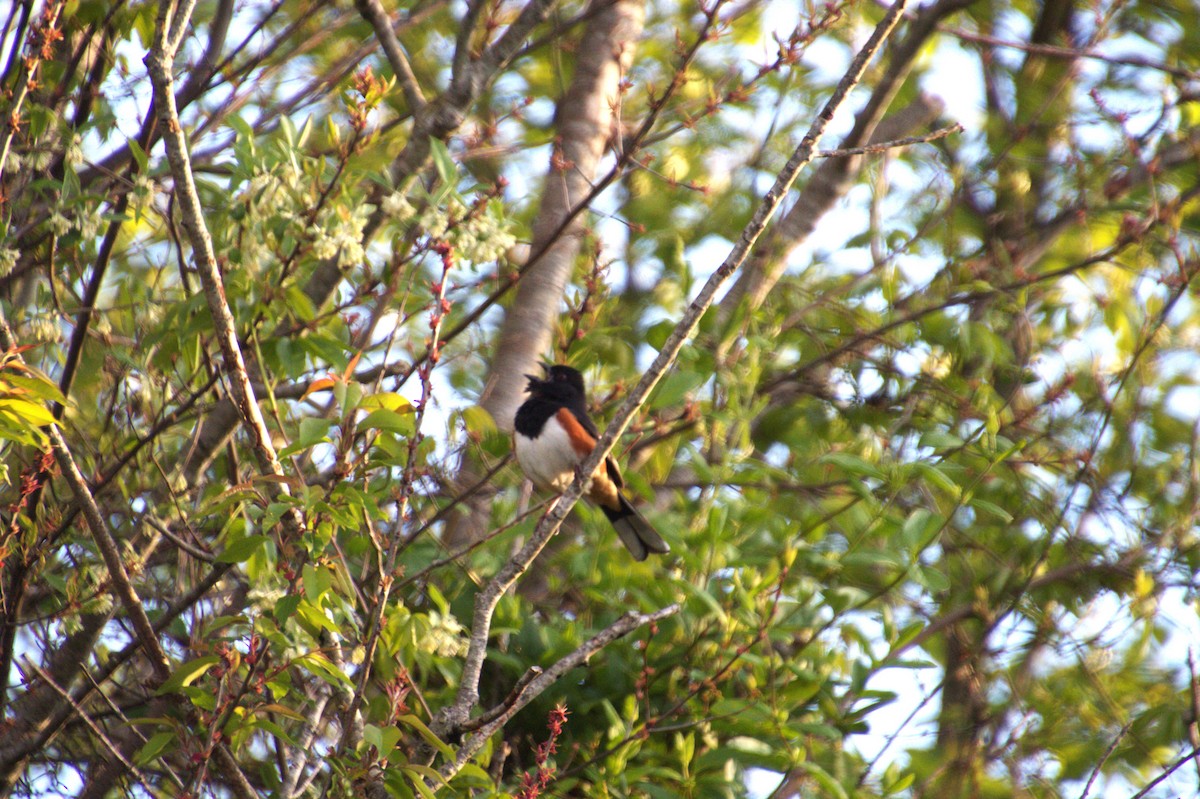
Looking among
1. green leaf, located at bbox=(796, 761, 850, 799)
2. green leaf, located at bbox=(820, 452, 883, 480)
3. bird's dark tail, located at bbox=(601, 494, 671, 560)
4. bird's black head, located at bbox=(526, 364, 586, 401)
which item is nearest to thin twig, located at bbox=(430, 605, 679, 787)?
green leaf, located at bbox=(796, 761, 850, 799)

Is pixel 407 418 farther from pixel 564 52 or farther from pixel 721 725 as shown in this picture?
pixel 564 52

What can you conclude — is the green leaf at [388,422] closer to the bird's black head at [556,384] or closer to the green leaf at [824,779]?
the green leaf at [824,779]

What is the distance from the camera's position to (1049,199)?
5824 millimetres

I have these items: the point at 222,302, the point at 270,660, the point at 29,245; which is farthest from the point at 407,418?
the point at 29,245

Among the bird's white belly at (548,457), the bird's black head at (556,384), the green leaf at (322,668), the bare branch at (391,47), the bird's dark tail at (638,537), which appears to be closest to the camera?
the green leaf at (322,668)

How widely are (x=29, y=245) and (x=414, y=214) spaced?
128cm

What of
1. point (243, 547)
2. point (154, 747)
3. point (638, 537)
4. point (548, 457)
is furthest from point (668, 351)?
point (548, 457)

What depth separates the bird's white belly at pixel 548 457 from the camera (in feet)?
13.2

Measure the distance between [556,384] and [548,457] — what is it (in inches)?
10.6

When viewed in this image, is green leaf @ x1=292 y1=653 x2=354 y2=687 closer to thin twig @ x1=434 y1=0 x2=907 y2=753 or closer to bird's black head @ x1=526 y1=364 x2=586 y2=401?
thin twig @ x1=434 y1=0 x2=907 y2=753

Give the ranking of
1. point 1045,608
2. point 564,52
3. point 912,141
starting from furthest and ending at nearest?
point 564,52
point 1045,608
point 912,141

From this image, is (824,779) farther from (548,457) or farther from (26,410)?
(26,410)

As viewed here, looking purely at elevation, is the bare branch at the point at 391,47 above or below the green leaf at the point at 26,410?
above

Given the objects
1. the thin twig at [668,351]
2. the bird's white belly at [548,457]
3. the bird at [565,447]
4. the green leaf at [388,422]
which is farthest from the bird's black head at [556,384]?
the green leaf at [388,422]
